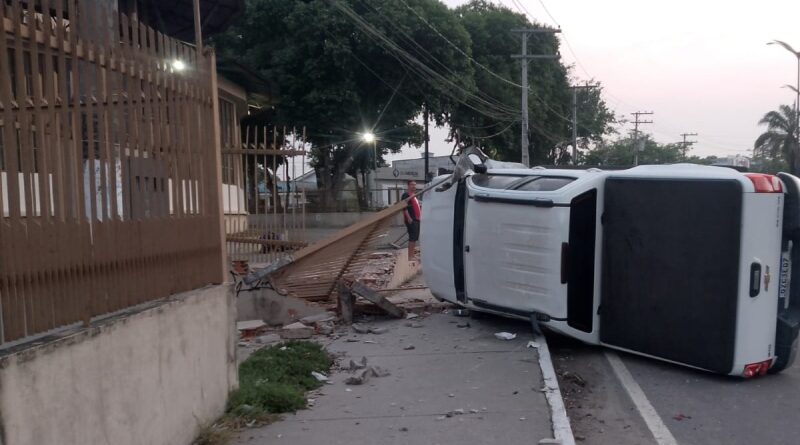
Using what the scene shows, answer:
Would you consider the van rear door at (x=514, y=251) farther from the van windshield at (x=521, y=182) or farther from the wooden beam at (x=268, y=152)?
the wooden beam at (x=268, y=152)

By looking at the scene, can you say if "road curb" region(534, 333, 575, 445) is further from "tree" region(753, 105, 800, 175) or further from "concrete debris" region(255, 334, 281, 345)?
"tree" region(753, 105, 800, 175)

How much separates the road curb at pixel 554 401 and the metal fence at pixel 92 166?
279 centimetres

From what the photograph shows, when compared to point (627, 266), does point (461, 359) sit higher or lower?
lower

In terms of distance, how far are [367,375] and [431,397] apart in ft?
2.73

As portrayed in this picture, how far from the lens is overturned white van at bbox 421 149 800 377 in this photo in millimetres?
6027

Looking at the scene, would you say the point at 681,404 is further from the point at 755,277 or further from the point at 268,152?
the point at 268,152

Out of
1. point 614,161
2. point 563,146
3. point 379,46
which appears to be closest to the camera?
point 379,46

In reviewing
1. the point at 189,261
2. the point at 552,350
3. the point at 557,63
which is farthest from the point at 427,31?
the point at 189,261

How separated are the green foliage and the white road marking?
2723 millimetres

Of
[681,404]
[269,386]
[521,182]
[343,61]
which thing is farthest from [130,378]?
[343,61]

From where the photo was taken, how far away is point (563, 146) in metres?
55.7

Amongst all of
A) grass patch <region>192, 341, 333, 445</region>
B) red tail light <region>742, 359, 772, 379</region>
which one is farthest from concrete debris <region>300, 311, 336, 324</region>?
red tail light <region>742, 359, 772, 379</region>

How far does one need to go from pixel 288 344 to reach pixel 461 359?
1.80 m

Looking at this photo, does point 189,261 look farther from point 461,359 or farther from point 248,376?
point 461,359
